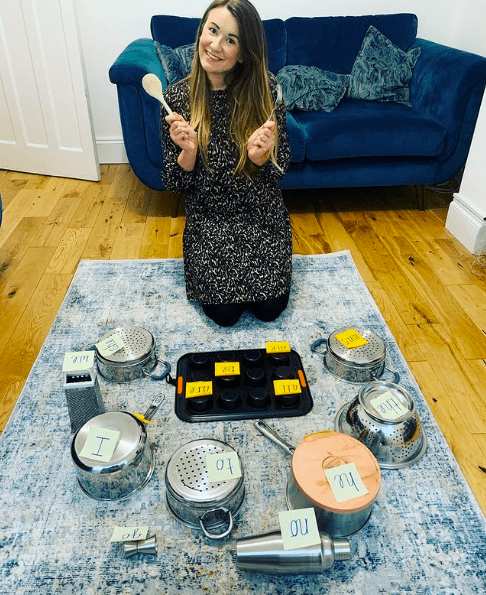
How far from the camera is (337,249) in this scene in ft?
6.89

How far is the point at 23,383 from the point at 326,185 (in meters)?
1.58

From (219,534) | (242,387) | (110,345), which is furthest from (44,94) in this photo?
(219,534)

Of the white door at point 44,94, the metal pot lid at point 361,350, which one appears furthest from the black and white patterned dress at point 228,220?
the white door at point 44,94

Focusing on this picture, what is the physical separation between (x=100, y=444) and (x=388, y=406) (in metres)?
0.66

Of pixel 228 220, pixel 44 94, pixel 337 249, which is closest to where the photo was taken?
pixel 228 220

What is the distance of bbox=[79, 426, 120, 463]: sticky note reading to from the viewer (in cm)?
104

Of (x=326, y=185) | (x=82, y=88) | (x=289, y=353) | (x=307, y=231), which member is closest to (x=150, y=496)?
(x=289, y=353)

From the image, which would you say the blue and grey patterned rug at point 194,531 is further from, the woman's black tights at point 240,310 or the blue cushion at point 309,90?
the blue cushion at point 309,90

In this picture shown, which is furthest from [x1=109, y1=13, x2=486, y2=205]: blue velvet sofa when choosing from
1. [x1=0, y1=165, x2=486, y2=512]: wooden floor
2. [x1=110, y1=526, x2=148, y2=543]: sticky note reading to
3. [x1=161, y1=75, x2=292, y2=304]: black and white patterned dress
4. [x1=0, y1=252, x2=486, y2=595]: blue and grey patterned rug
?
[x1=110, y1=526, x2=148, y2=543]: sticky note reading to

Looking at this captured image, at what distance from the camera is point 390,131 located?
217 centimetres

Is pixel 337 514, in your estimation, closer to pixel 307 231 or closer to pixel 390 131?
pixel 307 231

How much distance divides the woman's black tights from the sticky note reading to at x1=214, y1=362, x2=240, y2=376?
9.9 inches

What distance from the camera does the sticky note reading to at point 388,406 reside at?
1123mm

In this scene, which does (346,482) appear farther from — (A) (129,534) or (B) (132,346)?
(B) (132,346)
